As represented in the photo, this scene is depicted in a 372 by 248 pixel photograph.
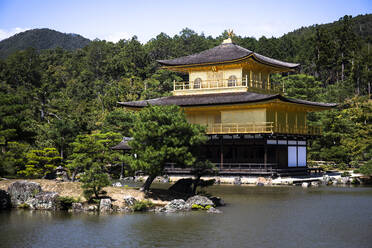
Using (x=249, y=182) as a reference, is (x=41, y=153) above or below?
above

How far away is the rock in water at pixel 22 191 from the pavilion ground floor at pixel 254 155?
1782 centimetres

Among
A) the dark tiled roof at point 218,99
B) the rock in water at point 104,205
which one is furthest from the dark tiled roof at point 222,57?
the rock in water at point 104,205

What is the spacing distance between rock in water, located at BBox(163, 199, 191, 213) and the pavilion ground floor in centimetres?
1620

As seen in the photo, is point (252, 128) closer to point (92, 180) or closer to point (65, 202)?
point (92, 180)

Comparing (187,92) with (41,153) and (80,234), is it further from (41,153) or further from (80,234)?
(80,234)

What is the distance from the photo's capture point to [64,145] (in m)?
40.9

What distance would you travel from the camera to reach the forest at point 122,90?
1329 inches

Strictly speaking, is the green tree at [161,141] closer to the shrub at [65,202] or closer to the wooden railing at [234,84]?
the shrub at [65,202]

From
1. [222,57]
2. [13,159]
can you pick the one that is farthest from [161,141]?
[222,57]

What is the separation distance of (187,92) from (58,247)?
32012 mm

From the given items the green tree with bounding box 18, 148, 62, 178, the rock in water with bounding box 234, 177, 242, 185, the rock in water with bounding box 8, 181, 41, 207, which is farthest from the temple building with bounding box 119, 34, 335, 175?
the rock in water with bounding box 8, 181, 41, 207

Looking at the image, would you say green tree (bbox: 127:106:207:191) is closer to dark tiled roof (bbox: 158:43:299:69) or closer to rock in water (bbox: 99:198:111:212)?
rock in water (bbox: 99:198:111:212)

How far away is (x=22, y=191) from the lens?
985 inches

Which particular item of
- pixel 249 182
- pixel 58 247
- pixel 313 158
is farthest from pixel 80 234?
pixel 313 158
